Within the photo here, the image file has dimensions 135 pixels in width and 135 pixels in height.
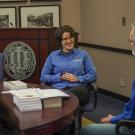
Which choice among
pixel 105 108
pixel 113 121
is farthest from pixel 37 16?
pixel 113 121

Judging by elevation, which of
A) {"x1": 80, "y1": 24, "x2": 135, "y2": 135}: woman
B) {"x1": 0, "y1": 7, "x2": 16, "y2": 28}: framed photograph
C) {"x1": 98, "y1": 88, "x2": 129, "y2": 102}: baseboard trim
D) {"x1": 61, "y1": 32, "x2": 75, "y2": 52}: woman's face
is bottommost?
{"x1": 98, "y1": 88, "x2": 129, "y2": 102}: baseboard trim

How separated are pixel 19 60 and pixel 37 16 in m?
1.88

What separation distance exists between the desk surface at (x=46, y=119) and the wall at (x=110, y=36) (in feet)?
10.2

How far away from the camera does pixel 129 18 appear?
217 inches

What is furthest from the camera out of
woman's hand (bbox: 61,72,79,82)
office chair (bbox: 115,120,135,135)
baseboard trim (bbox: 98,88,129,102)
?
baseboard trim (bbox: 98,88,129,102)

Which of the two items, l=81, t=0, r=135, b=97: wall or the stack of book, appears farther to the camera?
l=81, t=0, r=135, b=97: wall

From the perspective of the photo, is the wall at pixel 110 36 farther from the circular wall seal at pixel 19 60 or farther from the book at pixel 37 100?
the book at pixel 37 100

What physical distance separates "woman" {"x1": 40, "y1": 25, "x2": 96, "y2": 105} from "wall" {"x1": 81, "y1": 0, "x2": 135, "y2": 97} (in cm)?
174

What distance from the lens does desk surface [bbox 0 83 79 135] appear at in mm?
2203

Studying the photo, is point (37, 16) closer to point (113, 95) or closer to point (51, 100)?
point (113, 95)

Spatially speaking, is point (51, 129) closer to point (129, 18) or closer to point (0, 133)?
point (0, 133)

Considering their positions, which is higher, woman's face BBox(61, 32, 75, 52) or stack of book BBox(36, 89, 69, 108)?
woman's face BBox(61, 32, 75, 52)

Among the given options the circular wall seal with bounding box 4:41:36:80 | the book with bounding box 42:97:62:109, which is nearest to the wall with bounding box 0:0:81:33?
the circular wall seal with bounding box 4:41:36:80

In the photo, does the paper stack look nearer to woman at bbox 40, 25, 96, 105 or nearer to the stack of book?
the stack of book
